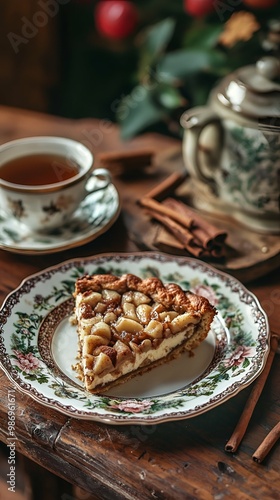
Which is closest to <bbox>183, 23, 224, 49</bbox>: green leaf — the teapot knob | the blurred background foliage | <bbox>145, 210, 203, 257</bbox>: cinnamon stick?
the blurred background foliage

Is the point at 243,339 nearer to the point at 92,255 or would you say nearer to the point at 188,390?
the point at 188,390

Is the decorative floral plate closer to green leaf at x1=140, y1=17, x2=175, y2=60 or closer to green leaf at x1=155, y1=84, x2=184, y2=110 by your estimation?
green leaf at x1=155, y1=84, x2=184, y2=110

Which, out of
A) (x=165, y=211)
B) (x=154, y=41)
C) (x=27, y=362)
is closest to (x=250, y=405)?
(x=27, y=362)

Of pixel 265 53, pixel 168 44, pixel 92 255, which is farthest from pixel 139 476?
pixel 168 44

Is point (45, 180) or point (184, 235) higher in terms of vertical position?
point (45, 180)

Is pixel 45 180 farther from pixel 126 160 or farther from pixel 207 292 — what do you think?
pixel 207 292

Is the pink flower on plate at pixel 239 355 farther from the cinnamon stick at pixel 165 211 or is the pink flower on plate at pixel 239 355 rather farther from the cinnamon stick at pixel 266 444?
the cinnamon stick at pixel 165 211
